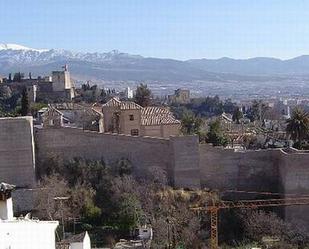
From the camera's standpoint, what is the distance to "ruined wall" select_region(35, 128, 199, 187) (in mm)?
23609

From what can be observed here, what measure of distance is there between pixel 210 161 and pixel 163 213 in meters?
2.43

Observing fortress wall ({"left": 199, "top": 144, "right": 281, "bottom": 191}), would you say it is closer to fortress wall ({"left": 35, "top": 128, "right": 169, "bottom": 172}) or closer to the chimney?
fortress wall ({"left": 35, "top": 128, "right": 169, "bottom": 172})

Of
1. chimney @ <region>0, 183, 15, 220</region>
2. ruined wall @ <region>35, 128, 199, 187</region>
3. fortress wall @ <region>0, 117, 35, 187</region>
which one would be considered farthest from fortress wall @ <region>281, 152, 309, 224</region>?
chimney @ <region>0, 183, 15, 220</region>

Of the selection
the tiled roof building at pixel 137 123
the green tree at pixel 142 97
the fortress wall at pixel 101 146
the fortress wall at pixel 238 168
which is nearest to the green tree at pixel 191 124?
the green tree at pixel 142 97

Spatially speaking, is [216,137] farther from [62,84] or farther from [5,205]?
[5,205]

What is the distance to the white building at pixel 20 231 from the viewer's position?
763cm

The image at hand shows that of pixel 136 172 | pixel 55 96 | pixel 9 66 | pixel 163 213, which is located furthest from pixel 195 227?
pixel 9 66

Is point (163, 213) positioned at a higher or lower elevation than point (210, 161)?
lower

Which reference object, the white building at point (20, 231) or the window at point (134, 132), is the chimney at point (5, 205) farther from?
the window at point (134, 132)

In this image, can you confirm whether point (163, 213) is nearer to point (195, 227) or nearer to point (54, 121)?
point (195, 227)

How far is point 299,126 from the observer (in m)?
29.0

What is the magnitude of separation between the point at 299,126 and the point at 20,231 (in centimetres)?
2225

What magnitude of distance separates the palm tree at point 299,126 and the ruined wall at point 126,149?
6894 mm

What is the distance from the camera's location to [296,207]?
2325 cm
